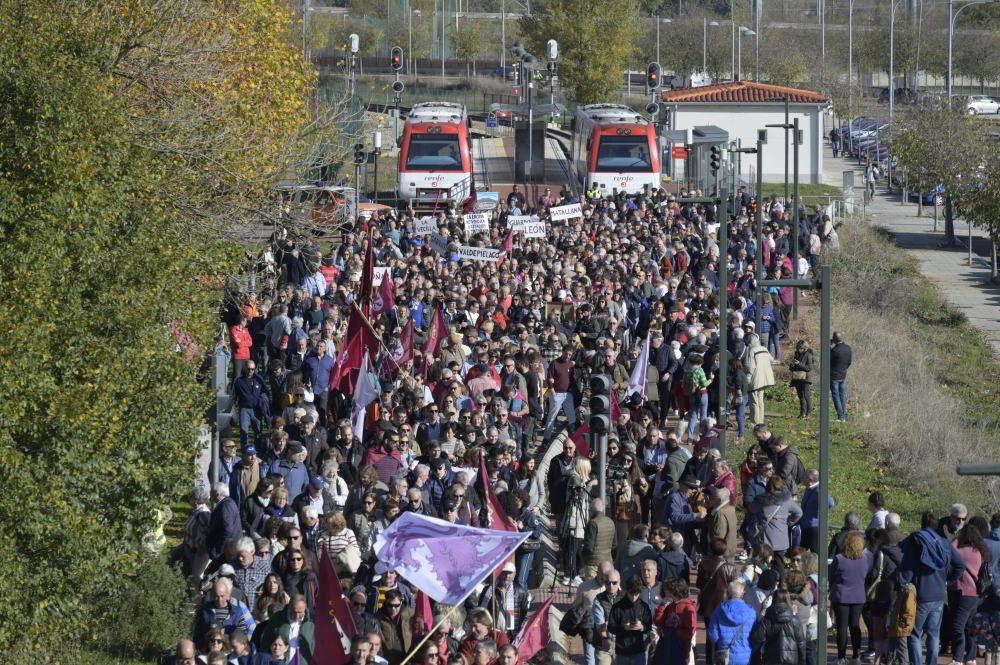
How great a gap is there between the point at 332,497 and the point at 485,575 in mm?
3787

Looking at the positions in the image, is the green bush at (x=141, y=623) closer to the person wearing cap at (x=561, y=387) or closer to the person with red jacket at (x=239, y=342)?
the person wearing cap at (x=561, y=387)

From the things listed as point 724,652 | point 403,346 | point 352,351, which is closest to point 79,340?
point 724,652

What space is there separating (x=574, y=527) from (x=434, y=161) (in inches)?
1210

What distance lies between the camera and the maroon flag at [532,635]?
13734 millimetres

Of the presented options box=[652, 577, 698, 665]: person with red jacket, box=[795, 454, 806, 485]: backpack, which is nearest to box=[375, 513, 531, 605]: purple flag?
box=[652, 577, 698, 665]: person with red jacket

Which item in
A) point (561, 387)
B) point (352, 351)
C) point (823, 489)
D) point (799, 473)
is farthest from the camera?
point (561, 387)

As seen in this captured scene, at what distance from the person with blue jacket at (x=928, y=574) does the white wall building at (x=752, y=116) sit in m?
46.5

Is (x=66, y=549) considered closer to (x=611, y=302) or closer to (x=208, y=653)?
(x=208, y=653)

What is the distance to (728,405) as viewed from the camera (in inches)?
930

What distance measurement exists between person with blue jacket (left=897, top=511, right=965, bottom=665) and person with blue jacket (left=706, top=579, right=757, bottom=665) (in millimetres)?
1730

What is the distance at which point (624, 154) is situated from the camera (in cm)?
4794

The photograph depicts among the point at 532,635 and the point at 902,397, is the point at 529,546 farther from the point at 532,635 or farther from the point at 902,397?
the point at 902,397

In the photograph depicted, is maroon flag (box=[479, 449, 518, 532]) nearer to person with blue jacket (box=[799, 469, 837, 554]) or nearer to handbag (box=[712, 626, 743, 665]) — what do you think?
handbag (box=[712, 626, 743, 665])

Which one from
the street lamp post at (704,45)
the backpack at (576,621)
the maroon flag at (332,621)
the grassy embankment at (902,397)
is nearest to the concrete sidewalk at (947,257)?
the grassy embankment at (902,397)
